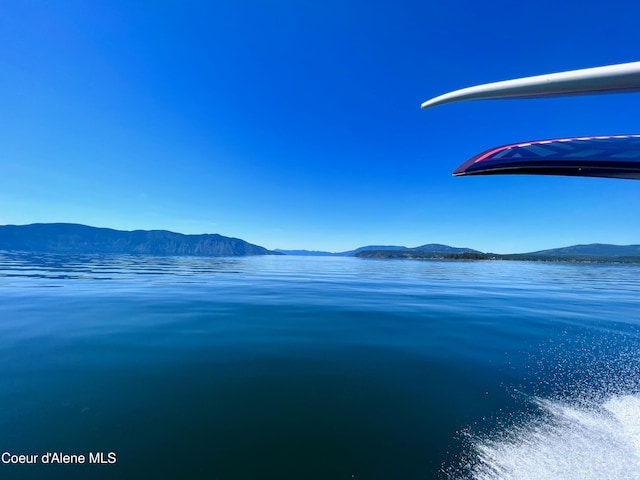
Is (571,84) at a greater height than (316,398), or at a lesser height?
greater

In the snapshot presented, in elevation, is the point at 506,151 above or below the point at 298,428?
above

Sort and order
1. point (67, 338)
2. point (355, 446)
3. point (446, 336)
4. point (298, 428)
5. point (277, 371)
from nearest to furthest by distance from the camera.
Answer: point (355, 446)
point (298, 428)
point (277, 371)
point (67, 338)
point (446, 336)

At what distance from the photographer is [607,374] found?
18.2 ft

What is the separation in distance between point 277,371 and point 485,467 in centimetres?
371

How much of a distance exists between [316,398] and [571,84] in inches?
220

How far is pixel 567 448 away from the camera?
3404 millimetres

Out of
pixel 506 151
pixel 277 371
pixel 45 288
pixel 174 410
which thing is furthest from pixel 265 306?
pixel 45 288

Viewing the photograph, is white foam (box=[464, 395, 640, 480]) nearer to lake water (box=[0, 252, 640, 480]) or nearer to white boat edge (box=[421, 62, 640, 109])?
lake water (box=[0, 252, 640, 480])

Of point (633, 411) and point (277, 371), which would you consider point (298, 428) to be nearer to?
point (277, 371)

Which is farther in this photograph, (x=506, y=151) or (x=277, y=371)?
(x=506, y=151)

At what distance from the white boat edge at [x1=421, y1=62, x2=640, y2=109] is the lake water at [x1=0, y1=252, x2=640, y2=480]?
4513 mm

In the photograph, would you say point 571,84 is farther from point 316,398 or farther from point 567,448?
point 316,398

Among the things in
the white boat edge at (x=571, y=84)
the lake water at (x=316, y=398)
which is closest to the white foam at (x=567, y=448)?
the lake water at (x=316, y=398)

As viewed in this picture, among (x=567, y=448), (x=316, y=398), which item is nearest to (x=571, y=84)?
(x=567, y=448)
